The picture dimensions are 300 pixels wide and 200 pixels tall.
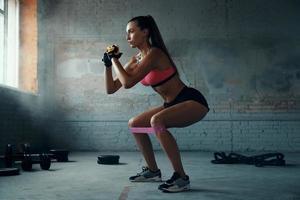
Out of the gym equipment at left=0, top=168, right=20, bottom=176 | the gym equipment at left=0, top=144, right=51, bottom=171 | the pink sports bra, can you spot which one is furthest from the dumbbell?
the pink sports bra

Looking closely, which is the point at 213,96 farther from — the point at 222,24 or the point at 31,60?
the point at 31,60

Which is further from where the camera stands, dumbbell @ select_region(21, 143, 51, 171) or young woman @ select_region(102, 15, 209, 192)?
dumbbell @ select_region(21, 143, 51, 171)

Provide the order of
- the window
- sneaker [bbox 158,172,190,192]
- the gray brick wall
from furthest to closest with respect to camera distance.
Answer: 1. the gray brick wall
2. the window
3. sneaker [bbox 158,172,190,192]

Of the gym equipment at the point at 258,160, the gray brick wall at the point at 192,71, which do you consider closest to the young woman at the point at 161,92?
the gym equipment at the point at 258,160

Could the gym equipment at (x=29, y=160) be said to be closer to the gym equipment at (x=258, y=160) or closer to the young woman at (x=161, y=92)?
the young woman at (x=161, y=92)

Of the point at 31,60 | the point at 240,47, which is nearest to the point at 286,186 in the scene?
the point at 240,47

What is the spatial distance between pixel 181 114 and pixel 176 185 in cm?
56

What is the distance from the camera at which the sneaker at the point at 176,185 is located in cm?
297

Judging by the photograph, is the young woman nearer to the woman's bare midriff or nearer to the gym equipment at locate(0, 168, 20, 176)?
the woman's bare midriff

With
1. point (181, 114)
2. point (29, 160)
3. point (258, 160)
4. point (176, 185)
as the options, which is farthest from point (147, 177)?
point (258, 160)

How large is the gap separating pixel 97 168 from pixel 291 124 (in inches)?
181

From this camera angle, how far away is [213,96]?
7879mm

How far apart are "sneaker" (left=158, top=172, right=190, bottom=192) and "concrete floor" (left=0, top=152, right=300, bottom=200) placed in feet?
0.17

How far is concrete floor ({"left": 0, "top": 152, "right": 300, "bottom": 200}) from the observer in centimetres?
284
